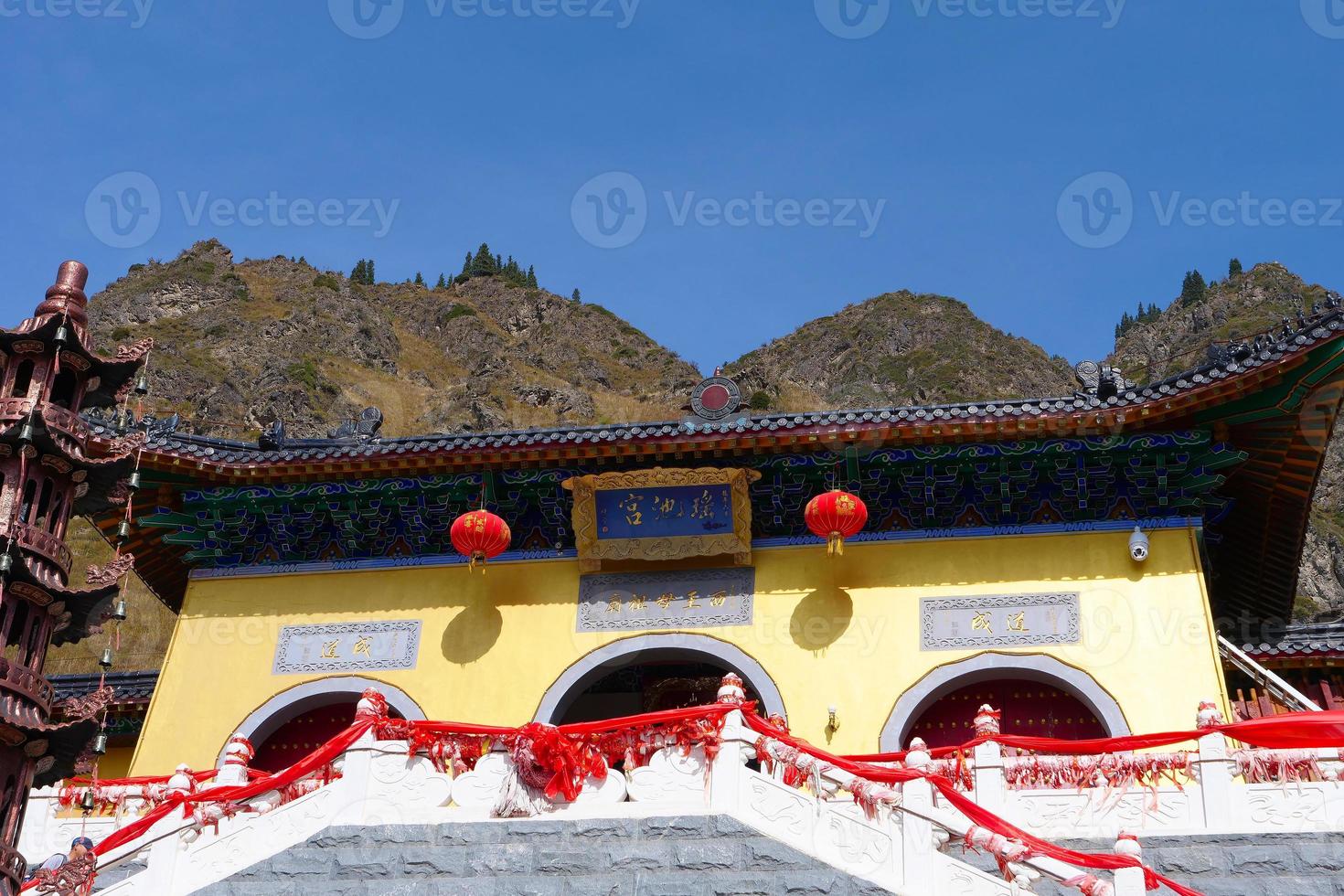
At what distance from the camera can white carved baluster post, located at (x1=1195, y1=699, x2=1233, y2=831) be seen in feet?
26.7

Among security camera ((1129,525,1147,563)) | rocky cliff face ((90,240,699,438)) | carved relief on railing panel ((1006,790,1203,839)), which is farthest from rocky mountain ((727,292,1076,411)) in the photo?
carved relief on railing panel ((1006,790,1203,839))

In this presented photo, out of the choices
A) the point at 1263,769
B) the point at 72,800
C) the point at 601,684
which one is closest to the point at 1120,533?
the point at 1263,769

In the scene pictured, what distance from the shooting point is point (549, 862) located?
794cm

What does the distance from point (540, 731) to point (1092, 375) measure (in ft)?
19.5

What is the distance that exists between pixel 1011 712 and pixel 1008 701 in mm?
93

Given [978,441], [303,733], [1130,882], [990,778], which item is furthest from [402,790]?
[978,441]

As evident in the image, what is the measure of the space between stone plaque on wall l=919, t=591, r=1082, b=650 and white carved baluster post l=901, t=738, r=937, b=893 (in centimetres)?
400

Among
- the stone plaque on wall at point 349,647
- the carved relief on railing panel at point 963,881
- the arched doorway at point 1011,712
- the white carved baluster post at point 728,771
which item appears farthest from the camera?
the stone plaque on wall at point 349,647

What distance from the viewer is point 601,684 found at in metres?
14.5

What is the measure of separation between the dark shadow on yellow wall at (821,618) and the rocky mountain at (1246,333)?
20.6 m

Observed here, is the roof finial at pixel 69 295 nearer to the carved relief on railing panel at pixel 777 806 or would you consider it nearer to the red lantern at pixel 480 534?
the red lantern at pixel 480 534

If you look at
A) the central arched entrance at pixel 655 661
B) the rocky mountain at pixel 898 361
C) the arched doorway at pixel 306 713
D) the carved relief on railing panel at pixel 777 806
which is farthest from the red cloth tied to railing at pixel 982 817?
the rocky mountain at pixel 898 361

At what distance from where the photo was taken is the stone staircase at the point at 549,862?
761 centimetres

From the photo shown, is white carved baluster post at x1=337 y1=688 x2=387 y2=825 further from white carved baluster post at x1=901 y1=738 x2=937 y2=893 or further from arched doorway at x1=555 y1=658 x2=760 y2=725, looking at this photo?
arched doorway at x1=555 y1=658 x2=760 y2=725
